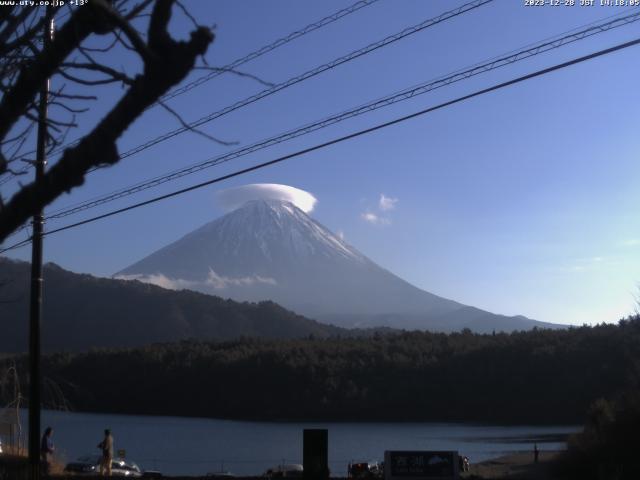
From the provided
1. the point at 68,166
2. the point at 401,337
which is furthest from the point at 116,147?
the point at 401,337

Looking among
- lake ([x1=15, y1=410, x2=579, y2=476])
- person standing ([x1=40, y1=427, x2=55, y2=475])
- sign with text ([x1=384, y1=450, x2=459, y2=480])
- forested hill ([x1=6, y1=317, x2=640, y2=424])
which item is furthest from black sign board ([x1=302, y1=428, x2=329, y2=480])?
forested hill ([x1=6, y1=317, x2=640, y2=424])

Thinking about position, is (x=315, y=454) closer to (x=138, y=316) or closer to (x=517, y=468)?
(x=517, y=468)

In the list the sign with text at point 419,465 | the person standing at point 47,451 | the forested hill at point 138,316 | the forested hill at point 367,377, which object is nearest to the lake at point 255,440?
the forested hill at point 367,377

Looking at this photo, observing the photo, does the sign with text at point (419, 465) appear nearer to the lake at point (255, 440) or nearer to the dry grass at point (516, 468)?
the dry grass at point (516, 468)

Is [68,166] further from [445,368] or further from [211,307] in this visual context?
[211,307]

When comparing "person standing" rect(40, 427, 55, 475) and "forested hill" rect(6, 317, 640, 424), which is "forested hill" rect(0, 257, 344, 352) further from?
"person standing" rect(40, 427, 55, 475)

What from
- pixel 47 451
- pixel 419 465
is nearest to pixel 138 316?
pixel 47 451
